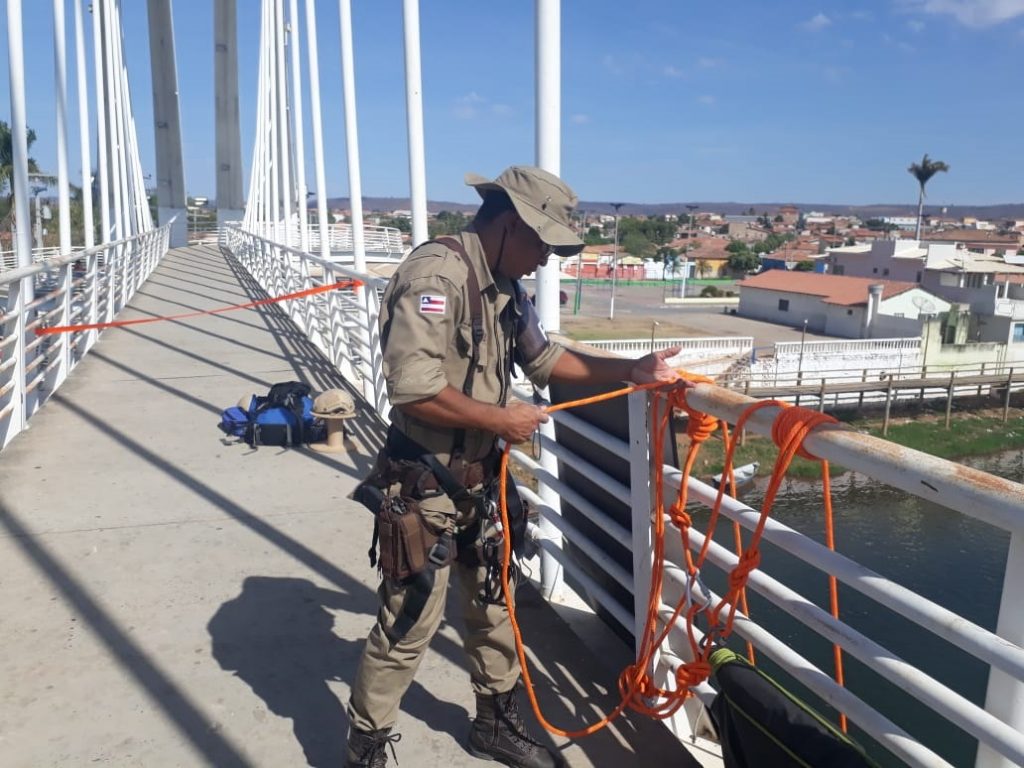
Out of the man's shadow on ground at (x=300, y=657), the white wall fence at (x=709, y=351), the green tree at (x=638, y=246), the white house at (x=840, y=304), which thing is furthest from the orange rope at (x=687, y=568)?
the green tree at (x=638, y=246)

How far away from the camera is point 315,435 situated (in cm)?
590

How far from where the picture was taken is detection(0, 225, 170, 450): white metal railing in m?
5.91

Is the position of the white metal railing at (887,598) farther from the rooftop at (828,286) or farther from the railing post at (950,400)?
the rooftop at (828,286)

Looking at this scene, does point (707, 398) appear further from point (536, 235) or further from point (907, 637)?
point (907, 637)

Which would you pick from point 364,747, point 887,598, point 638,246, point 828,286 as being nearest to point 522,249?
point 887,598

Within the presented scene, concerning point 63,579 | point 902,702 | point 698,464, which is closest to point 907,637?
point 902,702

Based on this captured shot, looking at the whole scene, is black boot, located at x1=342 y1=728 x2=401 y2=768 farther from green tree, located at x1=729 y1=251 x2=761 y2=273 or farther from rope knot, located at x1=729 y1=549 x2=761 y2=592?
green tree, located at x1=729 y1=251 x2=761 y2=273

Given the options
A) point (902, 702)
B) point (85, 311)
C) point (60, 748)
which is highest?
point (85, 311)

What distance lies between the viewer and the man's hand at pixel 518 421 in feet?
7.18

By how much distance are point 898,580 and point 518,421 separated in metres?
23.9

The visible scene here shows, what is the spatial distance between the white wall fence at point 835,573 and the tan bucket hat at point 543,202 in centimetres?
57

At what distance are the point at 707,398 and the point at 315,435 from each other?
4131 millimetres

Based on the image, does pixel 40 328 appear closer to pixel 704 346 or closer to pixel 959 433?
pixel 704 346

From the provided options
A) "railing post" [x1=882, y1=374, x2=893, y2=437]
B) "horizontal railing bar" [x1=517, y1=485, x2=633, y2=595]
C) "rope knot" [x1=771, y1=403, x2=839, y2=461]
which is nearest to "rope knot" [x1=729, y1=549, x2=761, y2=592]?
"rope knot" [x1=771, y1=403, x2=839, y2=461]
